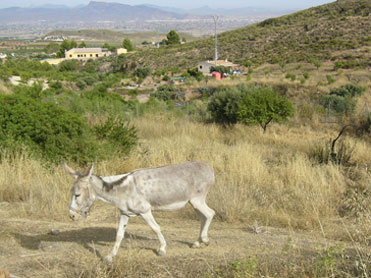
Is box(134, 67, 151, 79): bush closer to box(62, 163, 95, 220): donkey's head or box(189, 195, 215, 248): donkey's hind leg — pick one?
box(189, 195, 215, 248): donkey's hind leg

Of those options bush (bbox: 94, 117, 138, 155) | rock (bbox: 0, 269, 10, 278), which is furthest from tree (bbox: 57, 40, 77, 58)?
rock (bbox: 0, 269, 10, 278)

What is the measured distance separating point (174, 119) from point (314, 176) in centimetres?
993

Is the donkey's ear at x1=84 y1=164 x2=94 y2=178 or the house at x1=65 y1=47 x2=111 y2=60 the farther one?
the house at x1=65 y1=47 x2=111 y2=60

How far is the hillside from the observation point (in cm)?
5025

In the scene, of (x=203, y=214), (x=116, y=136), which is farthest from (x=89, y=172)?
(x=116, y=136)

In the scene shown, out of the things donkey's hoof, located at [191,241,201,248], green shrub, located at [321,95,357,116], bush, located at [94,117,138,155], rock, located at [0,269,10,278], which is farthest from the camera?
green shrub, located at [321,95,357,116]

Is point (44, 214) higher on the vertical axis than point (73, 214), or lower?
lower

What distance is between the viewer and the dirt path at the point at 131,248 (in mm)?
4801

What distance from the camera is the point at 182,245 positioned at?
5.46 m

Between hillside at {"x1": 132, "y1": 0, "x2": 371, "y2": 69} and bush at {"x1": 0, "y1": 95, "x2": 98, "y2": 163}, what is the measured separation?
37765 mm

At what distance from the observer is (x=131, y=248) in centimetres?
524

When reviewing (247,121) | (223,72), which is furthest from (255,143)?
(223,72)

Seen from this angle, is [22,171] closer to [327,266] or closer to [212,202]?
[212,202]

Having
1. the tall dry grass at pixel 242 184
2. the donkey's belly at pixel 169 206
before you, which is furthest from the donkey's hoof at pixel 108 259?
the tall dry grass at pixel 242 184
